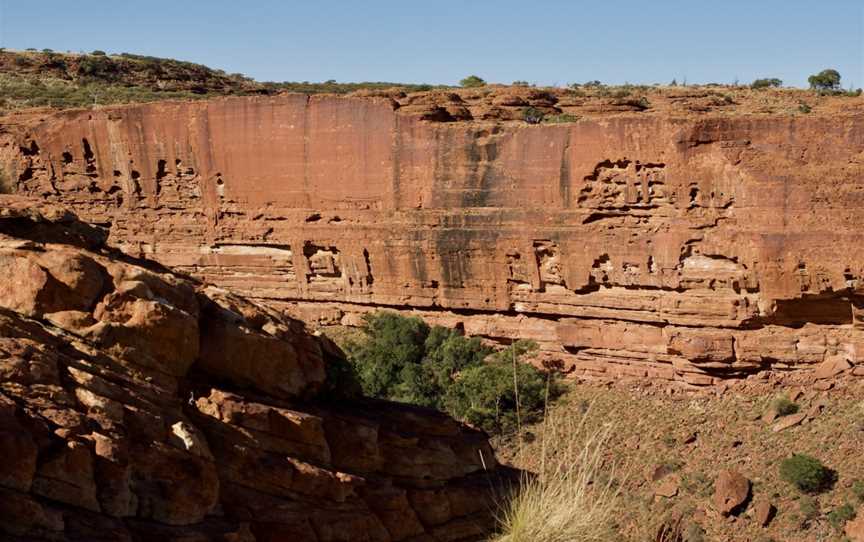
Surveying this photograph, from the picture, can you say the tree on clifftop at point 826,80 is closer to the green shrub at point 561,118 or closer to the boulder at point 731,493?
the green shrub at point 561,118

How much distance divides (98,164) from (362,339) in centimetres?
1139

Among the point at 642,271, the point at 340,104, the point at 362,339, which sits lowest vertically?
the point at 362,339

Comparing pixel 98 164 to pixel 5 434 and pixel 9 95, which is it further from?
pixel 5 434

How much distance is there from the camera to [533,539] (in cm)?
1038

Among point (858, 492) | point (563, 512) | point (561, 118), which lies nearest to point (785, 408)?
point (858, 492)

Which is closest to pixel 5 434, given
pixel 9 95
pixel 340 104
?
pixel 340 104

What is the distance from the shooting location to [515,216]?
29.0 metres

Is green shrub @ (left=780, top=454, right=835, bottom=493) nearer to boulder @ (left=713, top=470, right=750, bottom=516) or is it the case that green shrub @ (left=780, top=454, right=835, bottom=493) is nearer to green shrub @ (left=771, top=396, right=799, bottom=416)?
boulder @ (left=713, top=470, right=750, bottom=516)

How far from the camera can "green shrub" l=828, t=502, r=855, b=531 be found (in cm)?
2152

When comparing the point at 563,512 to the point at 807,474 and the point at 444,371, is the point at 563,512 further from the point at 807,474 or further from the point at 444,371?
the point at 444,371

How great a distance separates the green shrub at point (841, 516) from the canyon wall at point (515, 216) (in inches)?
157

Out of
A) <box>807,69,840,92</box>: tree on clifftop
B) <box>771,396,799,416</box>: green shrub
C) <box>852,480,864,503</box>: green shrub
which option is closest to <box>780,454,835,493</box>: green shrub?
<box>852,480,864,503</box>: green shrub

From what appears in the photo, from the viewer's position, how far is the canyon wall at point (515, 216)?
81.9 ft

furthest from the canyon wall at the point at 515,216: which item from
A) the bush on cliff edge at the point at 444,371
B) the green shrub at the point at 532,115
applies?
the green shrub at the point at 532,115
